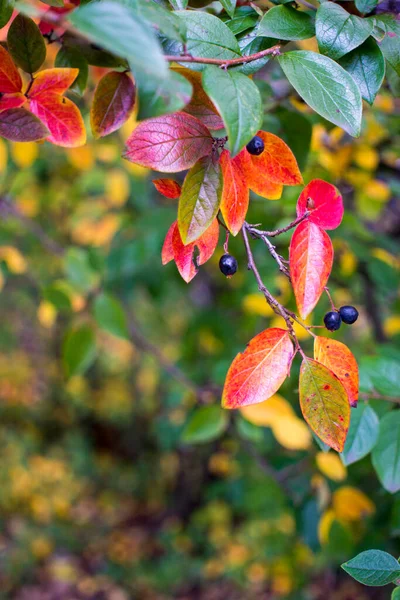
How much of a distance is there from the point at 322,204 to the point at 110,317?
777 mm

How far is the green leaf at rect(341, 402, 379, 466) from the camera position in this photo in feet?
1.82

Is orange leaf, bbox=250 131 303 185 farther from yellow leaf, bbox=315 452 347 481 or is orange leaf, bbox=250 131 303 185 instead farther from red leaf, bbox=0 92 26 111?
yellow leaf, bbox=315 452 347 481

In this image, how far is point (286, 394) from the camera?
1243mm

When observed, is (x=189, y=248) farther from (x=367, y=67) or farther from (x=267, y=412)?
(x=267, y=412)

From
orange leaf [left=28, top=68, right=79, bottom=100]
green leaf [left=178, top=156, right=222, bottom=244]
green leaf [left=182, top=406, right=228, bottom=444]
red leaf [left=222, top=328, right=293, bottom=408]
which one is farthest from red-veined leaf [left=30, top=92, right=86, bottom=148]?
green leaf [left=182, top=406, right=228, bottom=444]

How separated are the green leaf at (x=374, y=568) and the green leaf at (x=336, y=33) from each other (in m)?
0.37

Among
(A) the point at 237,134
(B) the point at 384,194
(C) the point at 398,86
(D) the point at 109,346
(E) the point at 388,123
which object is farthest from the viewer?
(D) the point at 109,346

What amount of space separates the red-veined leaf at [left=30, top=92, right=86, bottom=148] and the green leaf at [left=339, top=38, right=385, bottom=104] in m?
0.22

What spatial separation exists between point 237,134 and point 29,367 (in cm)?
315

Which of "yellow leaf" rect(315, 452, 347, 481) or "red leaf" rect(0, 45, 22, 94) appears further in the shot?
"yellow leaf" rect(315, 452, 347, 481)

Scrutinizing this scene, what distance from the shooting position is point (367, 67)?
1.41 ft

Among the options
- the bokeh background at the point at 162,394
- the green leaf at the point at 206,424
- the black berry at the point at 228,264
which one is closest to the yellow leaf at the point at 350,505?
the bokeh background at the point at 162,394

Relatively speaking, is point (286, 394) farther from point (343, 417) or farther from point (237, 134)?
point (237, 134)

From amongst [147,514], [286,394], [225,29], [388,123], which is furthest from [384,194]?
[147,514]
